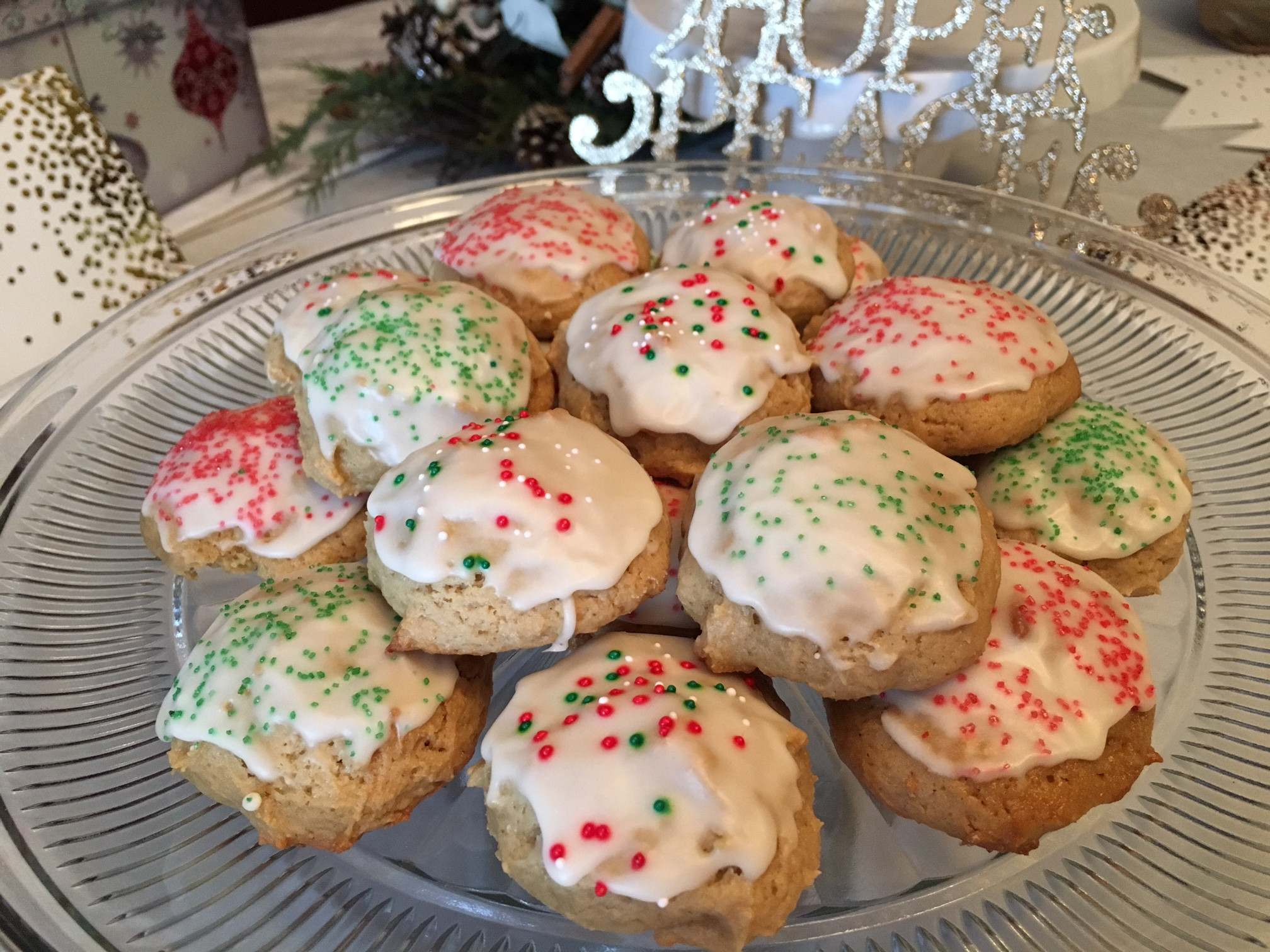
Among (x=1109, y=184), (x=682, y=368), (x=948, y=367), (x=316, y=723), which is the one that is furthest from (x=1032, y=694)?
(x=1109, y=184)

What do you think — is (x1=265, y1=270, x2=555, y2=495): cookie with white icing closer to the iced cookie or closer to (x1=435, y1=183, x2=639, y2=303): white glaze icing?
(x1=435, y1=183, x2=639, y2=303): white glaze icing

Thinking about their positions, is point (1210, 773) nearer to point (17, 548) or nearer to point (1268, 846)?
point (1268, 846)

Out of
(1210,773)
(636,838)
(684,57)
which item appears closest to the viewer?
(636,838)

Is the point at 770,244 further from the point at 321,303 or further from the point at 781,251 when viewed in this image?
the point at 321,303

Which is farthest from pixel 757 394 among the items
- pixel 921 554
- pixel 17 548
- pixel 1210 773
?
pixel 17 548

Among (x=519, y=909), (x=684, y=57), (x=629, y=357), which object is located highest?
(x=684, y=57)

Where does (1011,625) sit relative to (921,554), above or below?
below

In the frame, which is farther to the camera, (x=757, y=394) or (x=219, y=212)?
(x=219, y=212)
